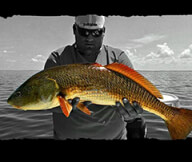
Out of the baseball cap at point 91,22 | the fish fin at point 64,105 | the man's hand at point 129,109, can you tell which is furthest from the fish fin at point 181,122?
the baseball cap at point 91,22

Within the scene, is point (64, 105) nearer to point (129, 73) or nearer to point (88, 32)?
point (129, 73)

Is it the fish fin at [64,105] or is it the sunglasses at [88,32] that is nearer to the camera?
the fish fin at [64,105]

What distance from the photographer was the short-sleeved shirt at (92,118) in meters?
2.68

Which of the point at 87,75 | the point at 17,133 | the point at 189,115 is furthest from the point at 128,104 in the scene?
the point at 17,133

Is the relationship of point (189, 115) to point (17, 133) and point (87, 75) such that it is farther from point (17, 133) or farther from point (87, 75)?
point (17, 133)

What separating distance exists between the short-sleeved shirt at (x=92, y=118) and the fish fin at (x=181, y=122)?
80 cm

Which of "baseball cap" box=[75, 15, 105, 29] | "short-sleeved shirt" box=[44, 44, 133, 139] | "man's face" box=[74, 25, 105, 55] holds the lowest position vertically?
"short-sleeved shirt" box=[44, 44, 133, 139]

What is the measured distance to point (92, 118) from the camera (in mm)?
2684

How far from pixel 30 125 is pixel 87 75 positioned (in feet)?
17.8

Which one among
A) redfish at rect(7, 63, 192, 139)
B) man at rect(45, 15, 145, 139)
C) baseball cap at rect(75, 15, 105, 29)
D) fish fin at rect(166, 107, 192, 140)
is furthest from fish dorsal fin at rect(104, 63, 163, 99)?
baseball cap at rect(75, 15, 105, 29)

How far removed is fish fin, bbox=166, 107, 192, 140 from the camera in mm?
2020

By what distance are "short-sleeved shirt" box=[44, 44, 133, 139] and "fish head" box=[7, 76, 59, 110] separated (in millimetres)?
813

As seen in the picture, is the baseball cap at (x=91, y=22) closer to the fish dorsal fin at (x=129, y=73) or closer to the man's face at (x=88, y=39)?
the man's face at (x=88, y=39)

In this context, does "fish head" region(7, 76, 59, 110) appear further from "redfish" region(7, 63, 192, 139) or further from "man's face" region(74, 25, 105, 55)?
"man's face" region(74, 25, 105, 55)
